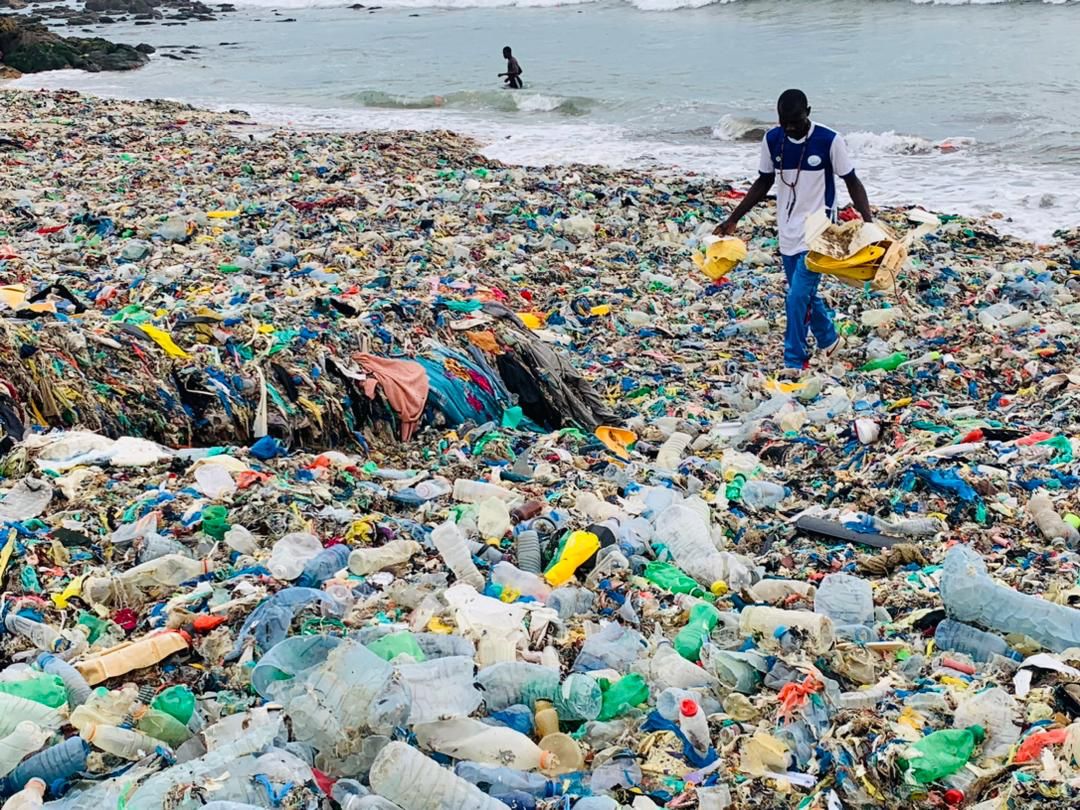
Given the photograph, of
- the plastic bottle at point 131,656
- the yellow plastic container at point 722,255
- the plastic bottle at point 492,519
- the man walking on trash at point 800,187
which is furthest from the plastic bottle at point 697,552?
the yellow plastic container at point 722,255

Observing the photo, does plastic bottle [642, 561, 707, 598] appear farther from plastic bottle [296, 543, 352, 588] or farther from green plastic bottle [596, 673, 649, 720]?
plastic bottle [296, 543, 352, 588]

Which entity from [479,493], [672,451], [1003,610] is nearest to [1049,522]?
[1003,610]

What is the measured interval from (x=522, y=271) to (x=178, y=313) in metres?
3.14

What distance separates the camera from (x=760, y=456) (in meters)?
4.88

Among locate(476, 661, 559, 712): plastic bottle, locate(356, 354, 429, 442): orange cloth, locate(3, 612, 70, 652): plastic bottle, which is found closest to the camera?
locate(476, 661, 559, 712): plastic bottle

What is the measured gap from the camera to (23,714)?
2361mm

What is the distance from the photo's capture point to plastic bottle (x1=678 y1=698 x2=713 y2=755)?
2426 mm

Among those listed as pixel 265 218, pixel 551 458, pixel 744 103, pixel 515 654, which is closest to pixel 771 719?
pixel 515 654

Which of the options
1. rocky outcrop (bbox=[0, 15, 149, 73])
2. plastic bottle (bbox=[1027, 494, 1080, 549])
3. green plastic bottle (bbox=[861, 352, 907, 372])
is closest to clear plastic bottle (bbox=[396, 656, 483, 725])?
plastic bottle (bbox=[1027, 494, 1080, 549])

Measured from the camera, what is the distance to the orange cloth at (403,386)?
5051mm

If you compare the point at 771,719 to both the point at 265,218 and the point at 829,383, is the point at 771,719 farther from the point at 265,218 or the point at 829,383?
the point at 265,218

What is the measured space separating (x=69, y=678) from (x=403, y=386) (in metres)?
2.73

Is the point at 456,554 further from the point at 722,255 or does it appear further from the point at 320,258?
the point at 320,258

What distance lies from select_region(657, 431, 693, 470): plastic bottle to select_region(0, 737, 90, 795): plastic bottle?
300 centimetres
